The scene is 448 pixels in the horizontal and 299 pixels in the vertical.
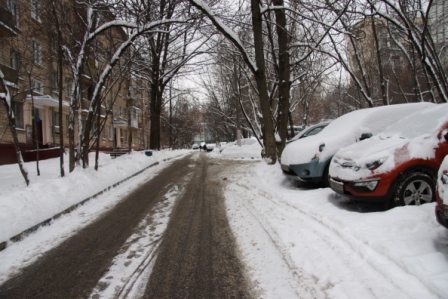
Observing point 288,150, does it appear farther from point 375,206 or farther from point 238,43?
point 238,43

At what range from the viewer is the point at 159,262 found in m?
3.80

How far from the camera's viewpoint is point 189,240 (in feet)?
15.0

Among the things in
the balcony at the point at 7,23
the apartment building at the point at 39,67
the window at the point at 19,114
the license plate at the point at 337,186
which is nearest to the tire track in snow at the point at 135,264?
the license plate at the point at 337,186

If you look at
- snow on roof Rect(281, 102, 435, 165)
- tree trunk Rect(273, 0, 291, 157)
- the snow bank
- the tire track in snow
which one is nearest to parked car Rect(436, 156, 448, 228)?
the tire track in snow

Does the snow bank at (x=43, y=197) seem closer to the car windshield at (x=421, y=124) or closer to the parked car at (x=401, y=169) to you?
the parked car at (x=401, y=169)

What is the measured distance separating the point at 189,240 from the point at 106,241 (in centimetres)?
125

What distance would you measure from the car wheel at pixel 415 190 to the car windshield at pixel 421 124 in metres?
0.85

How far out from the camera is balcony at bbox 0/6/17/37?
A: 9427mm

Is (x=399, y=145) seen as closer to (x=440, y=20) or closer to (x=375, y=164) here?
(x=375, y=164)

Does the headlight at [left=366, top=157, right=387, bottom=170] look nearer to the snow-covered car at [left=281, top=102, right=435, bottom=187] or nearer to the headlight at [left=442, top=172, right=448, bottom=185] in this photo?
the headlight at [left=442, top=172, right=448, bottom=185]

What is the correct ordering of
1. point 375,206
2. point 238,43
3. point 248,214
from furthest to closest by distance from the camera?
1. point 238,43
2. point 248,214
3. point 375,206

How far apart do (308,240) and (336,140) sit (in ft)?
11.2

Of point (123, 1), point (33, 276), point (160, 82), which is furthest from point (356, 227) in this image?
point (160, 82)

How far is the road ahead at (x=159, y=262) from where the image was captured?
3.16m
